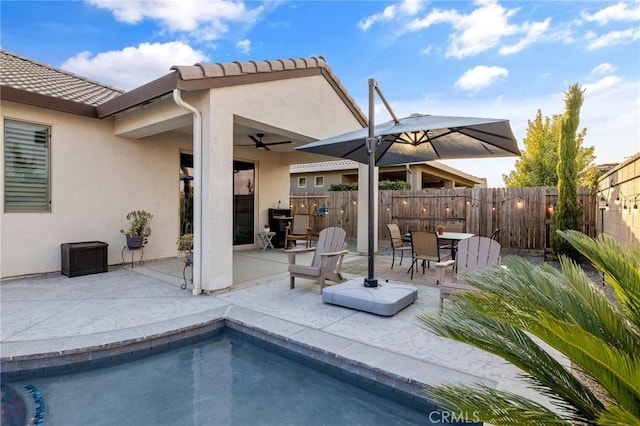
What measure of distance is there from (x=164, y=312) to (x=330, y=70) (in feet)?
20.7

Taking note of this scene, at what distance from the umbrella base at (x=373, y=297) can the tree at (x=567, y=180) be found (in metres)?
5.69

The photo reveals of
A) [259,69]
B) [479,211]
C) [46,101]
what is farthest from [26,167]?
[479,211]

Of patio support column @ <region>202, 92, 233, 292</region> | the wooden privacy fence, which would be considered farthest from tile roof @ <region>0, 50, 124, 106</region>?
the wooden privacy fence

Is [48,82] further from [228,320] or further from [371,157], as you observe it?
[371,157]

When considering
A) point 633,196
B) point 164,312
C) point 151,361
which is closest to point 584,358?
point 151,361

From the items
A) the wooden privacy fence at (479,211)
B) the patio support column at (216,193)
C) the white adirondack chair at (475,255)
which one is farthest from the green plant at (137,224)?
the wooden privacy fence at (479,211)

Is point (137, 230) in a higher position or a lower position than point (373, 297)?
higher

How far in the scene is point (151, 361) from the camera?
11.4ft

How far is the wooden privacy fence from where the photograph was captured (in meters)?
9.09

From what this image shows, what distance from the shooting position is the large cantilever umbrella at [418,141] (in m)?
4.55

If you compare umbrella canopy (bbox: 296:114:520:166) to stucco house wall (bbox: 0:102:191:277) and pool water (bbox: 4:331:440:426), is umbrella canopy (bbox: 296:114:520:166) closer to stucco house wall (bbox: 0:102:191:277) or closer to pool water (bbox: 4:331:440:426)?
pool water (bbox: 4:331:440:426)

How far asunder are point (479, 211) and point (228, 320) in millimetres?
8495

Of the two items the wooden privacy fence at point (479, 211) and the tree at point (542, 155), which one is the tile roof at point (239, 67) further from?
the tree at point (542, 155)

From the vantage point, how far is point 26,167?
19.8 feet
